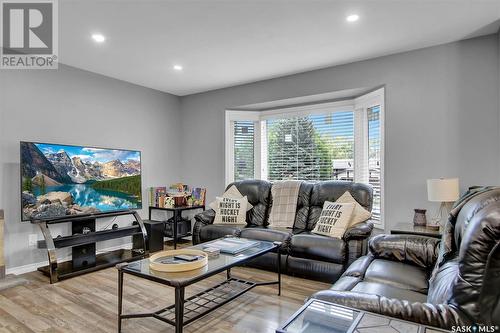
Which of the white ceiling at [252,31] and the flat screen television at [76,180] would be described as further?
the flat screen television at [76,180]

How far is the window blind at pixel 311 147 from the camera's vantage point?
172 inches

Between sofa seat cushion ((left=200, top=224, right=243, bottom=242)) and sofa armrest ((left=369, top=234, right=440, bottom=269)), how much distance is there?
1.75 meters

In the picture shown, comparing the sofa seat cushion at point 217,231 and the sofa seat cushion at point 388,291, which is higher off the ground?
the sofa seat cushion at point 388,291

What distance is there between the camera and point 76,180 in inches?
146

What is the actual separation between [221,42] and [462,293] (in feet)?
9.88

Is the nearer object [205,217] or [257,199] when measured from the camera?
[205,217]

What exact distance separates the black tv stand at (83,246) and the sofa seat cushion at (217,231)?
0.84 m

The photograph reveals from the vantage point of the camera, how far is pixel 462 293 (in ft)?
3.77

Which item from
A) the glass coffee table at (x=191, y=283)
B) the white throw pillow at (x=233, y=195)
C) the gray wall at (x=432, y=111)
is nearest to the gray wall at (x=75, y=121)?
the white throw pillow at (x=233, y=195)

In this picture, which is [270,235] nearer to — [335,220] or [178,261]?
[335,220]

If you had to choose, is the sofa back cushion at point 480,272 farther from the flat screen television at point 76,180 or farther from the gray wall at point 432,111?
the flat screen television at point 76,180

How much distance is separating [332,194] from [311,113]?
1452 millimetres

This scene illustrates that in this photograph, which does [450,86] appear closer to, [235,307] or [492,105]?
[492,105]

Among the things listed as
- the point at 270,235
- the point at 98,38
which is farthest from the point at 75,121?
the point at 270,235
